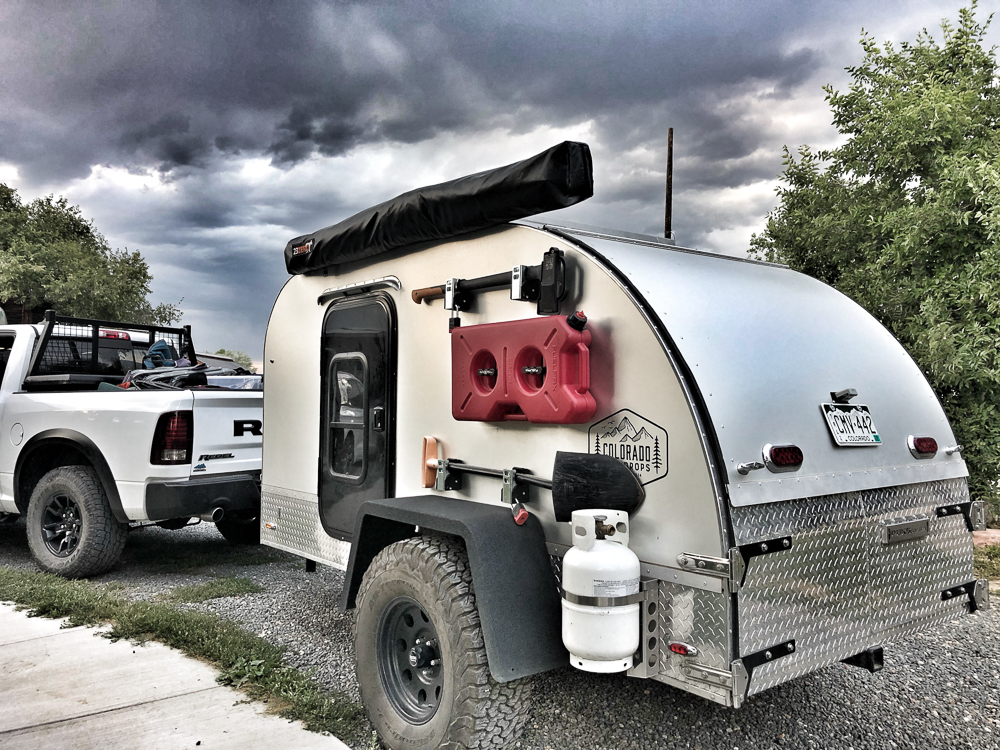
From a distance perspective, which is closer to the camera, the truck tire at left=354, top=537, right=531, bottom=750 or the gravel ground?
the truck tire at left=354, top=537, right=531, bottom=750

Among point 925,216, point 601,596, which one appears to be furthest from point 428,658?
point 925,216

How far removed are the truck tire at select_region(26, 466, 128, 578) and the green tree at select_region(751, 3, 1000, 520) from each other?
361 inches

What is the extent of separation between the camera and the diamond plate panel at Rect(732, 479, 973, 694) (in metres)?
2.74

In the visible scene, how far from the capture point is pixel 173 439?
577cm

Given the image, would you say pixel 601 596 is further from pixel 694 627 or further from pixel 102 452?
pixel 102 452

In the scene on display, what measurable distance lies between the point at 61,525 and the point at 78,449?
0.68 m

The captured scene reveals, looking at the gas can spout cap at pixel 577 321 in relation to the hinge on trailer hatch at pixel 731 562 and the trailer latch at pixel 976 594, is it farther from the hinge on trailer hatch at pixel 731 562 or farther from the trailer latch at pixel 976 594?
the trailer latch at pixel 976 594

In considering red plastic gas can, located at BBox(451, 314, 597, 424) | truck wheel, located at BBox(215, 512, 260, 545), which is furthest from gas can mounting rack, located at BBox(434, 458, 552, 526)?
truck wheel, located at BBox(215, 512, 260, 545)

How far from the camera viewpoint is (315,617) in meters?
5.15

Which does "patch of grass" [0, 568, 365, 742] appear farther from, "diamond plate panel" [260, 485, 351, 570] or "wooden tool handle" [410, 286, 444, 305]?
"wooden tool handle" [410, 286, 444, 305]

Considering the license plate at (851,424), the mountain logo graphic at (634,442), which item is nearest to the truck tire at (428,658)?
the mountain logo graphic at (634,442)

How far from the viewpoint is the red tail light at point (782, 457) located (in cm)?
281

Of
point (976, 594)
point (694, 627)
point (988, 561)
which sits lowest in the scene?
point (988, 561)

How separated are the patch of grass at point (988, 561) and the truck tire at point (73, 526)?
23.8ft
